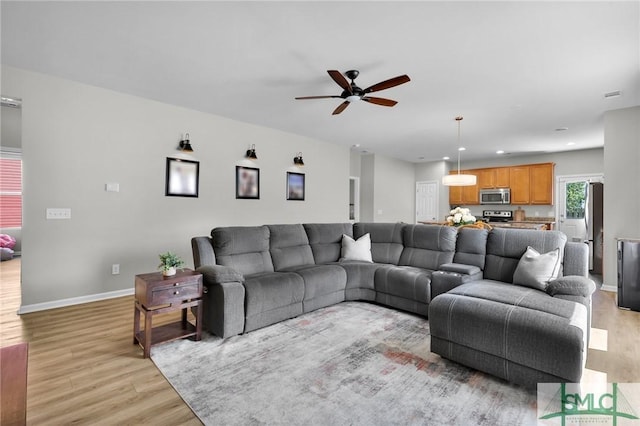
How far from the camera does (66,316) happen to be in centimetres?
330

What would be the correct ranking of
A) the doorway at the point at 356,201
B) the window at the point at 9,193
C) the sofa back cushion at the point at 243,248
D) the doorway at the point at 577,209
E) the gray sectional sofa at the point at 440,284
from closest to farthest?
1. the gray sectional sofa at the point at 440,284
2. the sofa back cushion at the point at 243,248
3. the doorway at the point at 577,209
4. the window at the point at 9,193
5. the doorway at the point at 356,201

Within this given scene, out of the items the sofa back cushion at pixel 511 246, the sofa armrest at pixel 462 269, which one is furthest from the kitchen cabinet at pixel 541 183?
the sofa armrest at pixel 462 269

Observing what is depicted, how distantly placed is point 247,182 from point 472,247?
11.8 feet

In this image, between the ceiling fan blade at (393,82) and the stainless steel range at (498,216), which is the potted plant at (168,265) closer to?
the ceiling fan blade at (393,82)

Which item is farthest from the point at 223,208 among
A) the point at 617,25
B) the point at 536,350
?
the point at 617,25

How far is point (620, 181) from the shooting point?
14.4 ft

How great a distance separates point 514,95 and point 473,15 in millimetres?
2043

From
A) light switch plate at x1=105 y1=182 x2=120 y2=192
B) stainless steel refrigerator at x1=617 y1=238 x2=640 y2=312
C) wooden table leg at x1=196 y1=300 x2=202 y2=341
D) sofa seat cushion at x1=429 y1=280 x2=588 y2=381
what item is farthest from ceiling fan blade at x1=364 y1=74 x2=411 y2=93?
stainless steel refrigerator at x1=617 y1=238 x2=640 y2=312

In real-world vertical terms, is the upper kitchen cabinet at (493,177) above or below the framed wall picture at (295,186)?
above

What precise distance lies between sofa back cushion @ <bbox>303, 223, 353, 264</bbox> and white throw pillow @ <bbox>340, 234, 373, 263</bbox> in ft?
0.37

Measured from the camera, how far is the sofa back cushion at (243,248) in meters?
3.29

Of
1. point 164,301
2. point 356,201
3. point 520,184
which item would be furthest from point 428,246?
point 520,184

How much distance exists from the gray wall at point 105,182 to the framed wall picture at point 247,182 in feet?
0.35

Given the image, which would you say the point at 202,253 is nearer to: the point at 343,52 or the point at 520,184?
the point at 343,52
